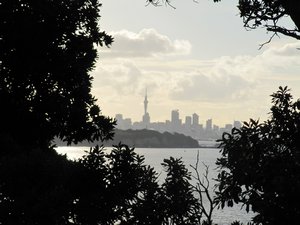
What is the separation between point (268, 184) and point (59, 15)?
26.9 ft

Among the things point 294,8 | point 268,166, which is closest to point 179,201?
point 268,166

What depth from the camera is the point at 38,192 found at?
9.07 metres

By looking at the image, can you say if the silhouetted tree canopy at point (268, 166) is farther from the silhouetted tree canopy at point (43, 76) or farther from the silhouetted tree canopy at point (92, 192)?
the silhouetted tree canopy at point (43, 76)

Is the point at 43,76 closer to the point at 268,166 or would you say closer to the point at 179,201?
the point at 179,201

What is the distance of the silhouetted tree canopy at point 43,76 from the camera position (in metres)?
13.2

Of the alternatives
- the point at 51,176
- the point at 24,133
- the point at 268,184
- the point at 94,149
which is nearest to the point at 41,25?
the point at 24,133

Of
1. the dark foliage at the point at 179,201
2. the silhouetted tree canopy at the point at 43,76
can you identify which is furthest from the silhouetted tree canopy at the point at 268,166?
the silhouetted tree canopy at the point at 43,76

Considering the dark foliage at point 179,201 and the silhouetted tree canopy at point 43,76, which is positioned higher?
the silhouetted tree canopy at point 43,76

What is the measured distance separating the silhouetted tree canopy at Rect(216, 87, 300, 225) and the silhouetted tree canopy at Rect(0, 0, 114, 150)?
5671 millimetres

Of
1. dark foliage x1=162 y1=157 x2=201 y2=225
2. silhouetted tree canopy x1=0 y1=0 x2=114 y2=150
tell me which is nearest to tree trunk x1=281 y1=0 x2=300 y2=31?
dark foliage x1=162 y1=157 x2=201 y2=225

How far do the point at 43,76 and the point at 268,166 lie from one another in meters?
7.39

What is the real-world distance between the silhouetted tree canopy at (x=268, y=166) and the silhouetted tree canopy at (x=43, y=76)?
5671 millimetres

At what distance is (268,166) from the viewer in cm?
827

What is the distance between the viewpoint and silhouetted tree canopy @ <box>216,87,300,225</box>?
7.44 m
